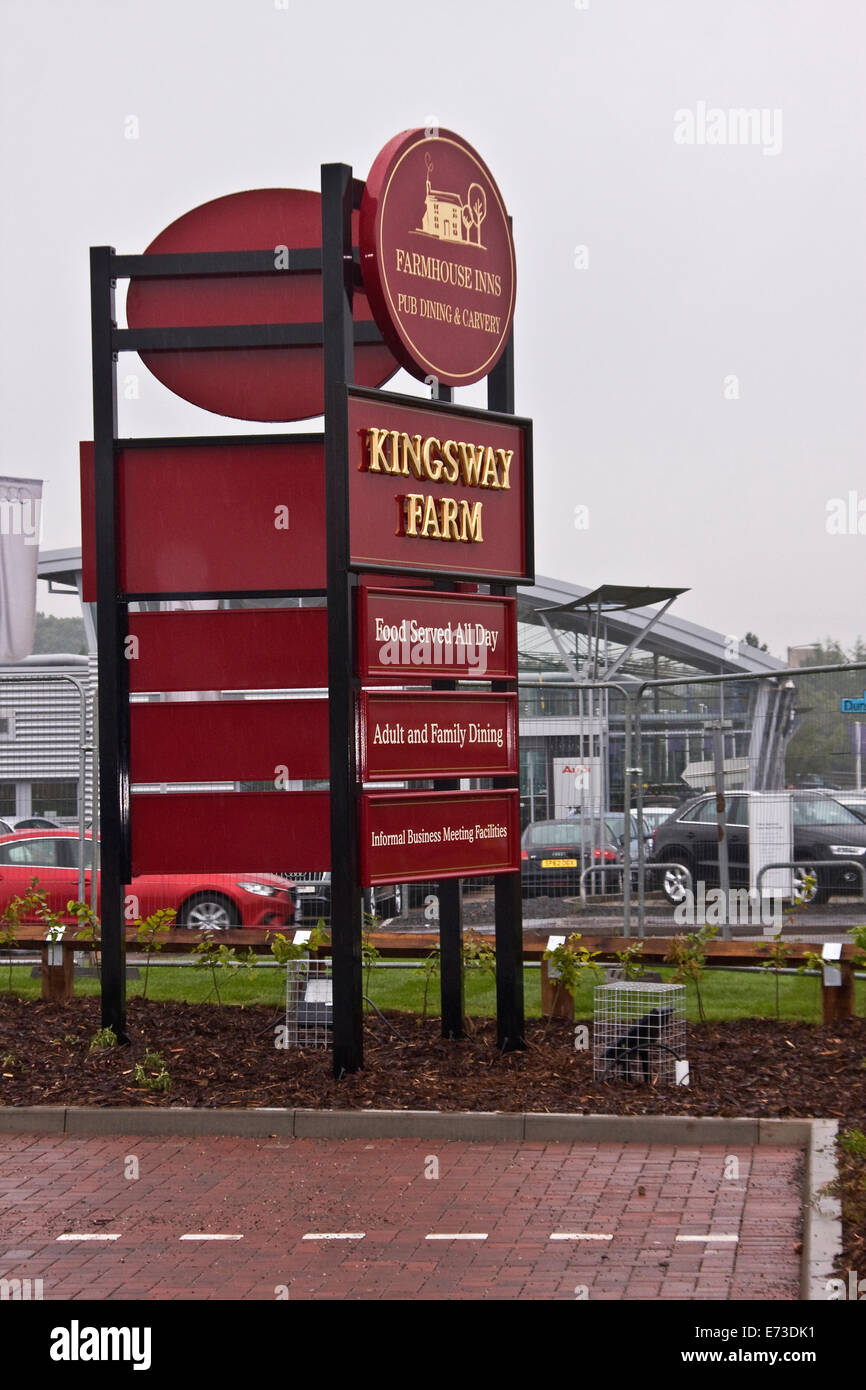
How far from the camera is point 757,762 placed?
538 inches

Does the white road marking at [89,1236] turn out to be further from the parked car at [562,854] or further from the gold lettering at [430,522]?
the parked car at [562,854]

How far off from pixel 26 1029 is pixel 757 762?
6.30m

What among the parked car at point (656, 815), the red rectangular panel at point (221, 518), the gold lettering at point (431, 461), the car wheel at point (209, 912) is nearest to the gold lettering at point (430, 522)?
the gold lettering at point (431, 461)

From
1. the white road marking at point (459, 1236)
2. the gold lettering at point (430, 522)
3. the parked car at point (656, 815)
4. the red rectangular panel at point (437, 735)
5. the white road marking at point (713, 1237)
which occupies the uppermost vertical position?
the gold lettering at point (430, 522)

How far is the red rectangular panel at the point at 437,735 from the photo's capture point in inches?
381

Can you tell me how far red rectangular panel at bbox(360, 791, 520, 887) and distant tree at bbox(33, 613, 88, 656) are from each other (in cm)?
7078

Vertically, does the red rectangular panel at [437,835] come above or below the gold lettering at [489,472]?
below

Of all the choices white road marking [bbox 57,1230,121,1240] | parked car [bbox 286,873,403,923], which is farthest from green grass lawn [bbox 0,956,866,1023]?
white road marking [bbox 57,1230,121,1240]

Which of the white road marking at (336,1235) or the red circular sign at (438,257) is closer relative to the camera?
the white road marking at (336,1235)

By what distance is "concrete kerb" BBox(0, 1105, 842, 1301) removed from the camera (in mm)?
8469

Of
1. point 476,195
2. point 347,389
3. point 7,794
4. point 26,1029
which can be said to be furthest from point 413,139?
point 7,794

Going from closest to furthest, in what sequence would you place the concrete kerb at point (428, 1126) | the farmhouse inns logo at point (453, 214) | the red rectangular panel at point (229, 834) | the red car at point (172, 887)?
1. the concrete kerb at point (428, 1126)
2. the farmhouse inns logo at point (453, 214)
3. the red rectangular panel at point (229, 834)
4. the red car at point (172, 887)

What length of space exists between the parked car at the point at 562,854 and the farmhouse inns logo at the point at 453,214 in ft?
18.0

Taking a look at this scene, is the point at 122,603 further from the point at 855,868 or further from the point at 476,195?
the point at 855,868
